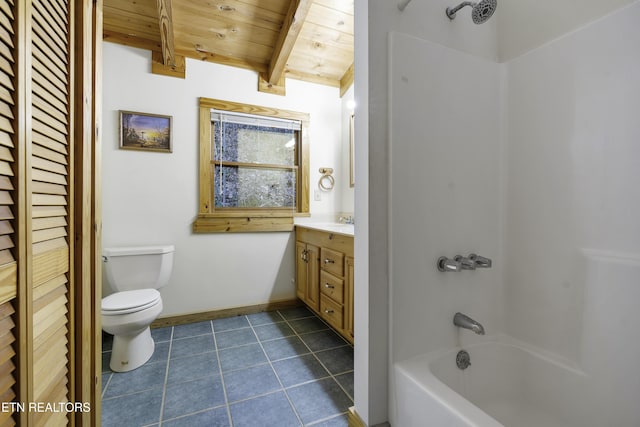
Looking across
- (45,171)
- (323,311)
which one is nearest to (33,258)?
(45,171)

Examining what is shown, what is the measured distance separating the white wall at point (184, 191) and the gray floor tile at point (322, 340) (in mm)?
662

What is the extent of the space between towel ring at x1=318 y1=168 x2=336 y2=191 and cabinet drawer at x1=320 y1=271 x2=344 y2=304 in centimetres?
103

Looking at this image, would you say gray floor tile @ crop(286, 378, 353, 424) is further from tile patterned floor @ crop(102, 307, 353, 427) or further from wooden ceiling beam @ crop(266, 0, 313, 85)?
wooden ceiling beam @ crop(266, 0, 313, 85)

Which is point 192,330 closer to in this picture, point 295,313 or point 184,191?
point 295,313

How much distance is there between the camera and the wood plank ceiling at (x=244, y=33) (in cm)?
198

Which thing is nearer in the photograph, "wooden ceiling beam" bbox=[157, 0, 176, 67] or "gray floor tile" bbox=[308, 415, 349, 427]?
"gray floor tile" bbox=[308, 415, 349, 427]

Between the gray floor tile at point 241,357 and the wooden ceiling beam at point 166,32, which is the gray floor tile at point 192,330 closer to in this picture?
the gray floor tile at point 241,357

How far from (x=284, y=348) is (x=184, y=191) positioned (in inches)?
61.0

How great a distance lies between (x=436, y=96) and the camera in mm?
1181

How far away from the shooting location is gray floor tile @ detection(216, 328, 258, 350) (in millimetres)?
2025

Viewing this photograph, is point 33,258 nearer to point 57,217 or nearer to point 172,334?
point 57,217

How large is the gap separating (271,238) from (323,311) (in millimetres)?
902

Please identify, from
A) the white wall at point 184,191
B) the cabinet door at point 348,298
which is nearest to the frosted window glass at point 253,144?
the white wall at point 184,191

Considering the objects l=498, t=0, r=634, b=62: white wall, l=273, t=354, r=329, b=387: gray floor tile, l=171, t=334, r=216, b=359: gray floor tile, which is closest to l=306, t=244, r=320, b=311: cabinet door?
l=273, t=354, r=329, b=387: gray floor tile
